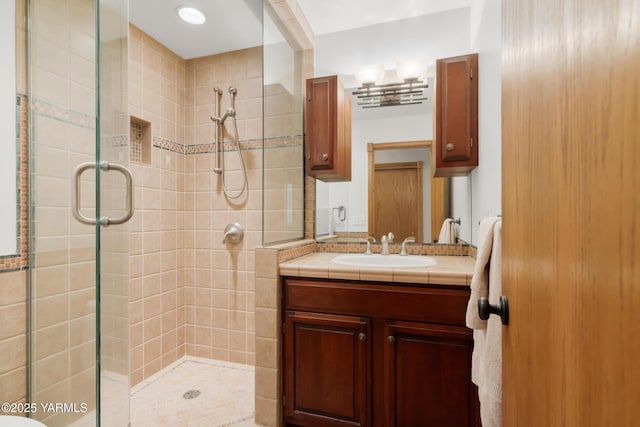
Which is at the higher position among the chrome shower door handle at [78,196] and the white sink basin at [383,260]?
the chrome shower door handle at [78,196]

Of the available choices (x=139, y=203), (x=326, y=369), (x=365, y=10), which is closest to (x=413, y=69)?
(x=365, y=10)

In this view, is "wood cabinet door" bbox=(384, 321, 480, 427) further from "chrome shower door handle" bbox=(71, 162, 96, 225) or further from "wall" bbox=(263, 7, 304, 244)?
"chrome shower door handle" bbox=(71, 162, 96, 225)

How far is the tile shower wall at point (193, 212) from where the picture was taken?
2.22 meters

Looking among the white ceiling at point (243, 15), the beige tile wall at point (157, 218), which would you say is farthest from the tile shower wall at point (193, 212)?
the white ceiling at point (243, 15)

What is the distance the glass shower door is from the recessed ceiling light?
0.83m

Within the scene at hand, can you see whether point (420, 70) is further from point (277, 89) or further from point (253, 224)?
point (253, 224)

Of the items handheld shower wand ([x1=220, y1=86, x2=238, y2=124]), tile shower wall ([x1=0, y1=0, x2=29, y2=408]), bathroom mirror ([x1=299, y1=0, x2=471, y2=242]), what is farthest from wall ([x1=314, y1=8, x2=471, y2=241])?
tile shower wall ([x1=0, y1=0, x2=29, y2=408])

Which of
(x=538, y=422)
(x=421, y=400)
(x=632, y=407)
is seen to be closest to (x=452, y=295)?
(x=421, y=400)

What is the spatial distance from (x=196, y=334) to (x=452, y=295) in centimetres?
205

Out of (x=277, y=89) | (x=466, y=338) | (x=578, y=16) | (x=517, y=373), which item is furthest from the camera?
(x=277, y=89)

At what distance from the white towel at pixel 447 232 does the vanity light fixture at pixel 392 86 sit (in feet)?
2.62

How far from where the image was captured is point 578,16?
0.38 m

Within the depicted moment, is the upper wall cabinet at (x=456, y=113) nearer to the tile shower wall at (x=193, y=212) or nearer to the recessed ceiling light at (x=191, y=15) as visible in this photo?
the tile shower wall at (x=193, y=212)

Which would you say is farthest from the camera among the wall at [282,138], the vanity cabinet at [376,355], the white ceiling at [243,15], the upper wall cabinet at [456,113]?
the white ceiling at [243,15]
